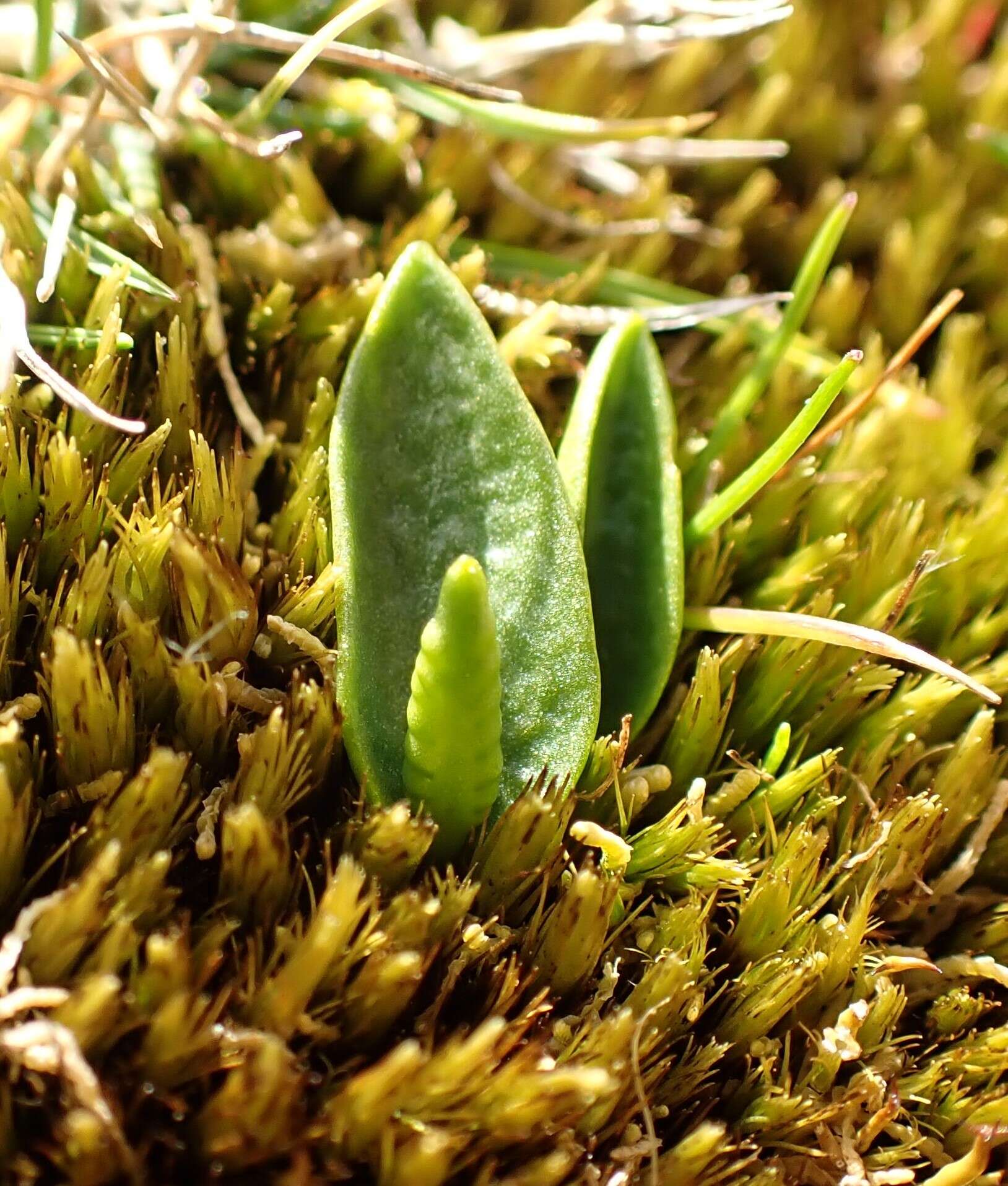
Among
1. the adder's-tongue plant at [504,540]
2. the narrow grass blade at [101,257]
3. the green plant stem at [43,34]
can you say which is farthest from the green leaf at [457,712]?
the green plant stem at [43,34]

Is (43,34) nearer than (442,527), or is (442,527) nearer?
(442,527)

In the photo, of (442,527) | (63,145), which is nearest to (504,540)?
(442,527)

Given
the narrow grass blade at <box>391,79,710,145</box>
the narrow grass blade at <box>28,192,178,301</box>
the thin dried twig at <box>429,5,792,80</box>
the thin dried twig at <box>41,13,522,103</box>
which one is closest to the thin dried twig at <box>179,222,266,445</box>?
the narrow grass blade at <box>28,192,178,301</box>

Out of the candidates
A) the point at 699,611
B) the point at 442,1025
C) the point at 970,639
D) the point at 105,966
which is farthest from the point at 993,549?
the point at 105,966

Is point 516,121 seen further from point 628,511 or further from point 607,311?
point 628,511

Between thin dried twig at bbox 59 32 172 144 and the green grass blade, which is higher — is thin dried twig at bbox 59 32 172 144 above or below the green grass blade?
above

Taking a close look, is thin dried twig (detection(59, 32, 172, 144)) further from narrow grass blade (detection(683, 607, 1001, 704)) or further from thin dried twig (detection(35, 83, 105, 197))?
narrow grass blade (detection(683, 607, 1001, 704))
